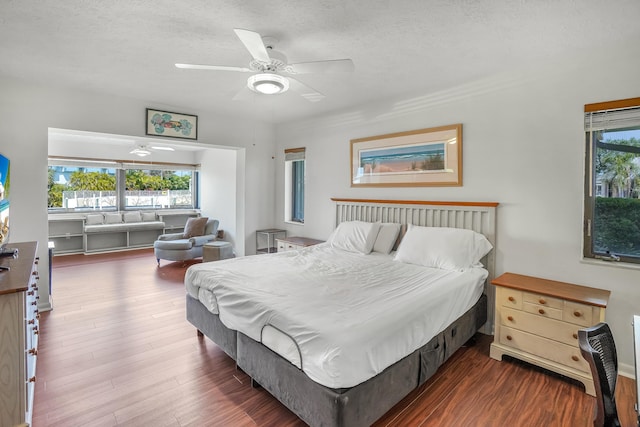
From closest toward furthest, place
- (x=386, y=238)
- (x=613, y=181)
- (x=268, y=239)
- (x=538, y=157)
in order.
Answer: (x=613, y=181) < (x=538, y=157) < (x=386, y=238) < (x=268, y=239)

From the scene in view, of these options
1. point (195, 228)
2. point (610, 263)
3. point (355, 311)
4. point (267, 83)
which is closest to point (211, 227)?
point (195, 228)

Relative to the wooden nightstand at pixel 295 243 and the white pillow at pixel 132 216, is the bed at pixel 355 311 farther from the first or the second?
the white pillow at pixel 132 216

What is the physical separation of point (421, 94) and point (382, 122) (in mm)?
576

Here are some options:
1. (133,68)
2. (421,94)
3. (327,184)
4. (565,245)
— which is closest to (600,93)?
(565,245)

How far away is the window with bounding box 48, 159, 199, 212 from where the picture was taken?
6.77 m

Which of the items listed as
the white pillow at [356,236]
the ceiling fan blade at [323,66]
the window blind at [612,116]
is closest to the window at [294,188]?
the white pillow at [356,236]

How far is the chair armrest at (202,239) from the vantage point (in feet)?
19.3

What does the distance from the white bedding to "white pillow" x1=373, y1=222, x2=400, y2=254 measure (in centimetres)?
33

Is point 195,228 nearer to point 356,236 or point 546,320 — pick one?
point 356,236

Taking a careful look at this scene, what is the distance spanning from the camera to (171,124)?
4266 millimetres

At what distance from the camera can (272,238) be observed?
5469 mm

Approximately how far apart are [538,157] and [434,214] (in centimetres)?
109

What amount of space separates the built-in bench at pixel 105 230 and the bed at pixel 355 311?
16.9 ft

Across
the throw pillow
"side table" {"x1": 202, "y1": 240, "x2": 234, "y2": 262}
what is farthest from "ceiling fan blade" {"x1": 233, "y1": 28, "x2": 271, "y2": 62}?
the throw pillow
